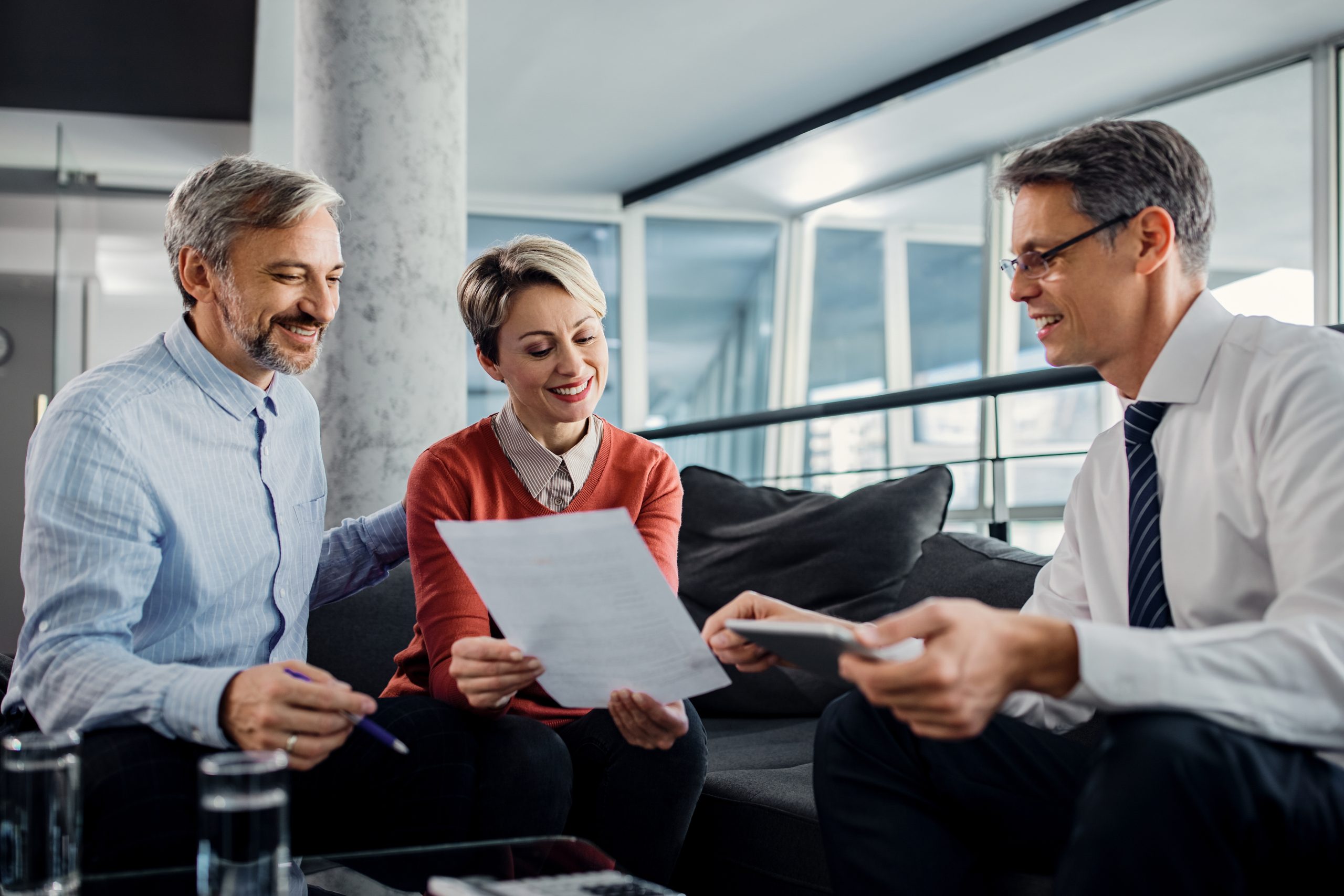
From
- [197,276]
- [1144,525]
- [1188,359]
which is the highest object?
[197,276]

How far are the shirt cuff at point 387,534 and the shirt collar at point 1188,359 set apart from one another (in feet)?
3.80

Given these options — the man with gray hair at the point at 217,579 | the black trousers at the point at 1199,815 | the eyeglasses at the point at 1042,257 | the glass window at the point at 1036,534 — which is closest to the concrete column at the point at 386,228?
the man with gray hair at the point at 217,579

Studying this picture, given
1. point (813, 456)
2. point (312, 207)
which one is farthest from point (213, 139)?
point (312, 207)

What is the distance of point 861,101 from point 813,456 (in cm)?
260

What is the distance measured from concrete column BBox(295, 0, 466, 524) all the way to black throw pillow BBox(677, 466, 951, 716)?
747 millimetres

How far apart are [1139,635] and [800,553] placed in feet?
4.17

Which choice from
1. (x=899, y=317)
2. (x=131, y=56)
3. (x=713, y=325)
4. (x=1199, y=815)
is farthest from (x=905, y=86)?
(x=1199, y=815)

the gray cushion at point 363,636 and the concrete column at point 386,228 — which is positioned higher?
the concrete column at point 386,228

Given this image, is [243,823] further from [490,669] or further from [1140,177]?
[1140,177]

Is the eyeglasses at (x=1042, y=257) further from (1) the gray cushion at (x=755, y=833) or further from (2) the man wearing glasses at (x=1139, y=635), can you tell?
(1) the gray cushion at (x=755, y=833)

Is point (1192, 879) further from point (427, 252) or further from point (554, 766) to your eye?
point (427, 252)

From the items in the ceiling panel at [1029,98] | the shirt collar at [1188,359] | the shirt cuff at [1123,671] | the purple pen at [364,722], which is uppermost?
the ceiling panel at [1029,98]

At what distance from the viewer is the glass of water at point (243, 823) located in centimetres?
90

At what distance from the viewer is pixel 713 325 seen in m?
8.48
